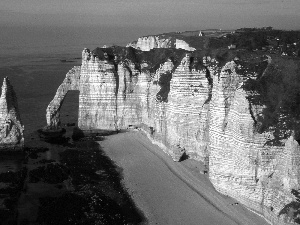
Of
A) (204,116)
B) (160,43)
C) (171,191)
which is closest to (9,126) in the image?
(171,191)

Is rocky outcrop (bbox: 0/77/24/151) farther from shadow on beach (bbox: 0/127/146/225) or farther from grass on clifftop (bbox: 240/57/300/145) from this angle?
grass on clifftop (bbox: 240/57/300/145)

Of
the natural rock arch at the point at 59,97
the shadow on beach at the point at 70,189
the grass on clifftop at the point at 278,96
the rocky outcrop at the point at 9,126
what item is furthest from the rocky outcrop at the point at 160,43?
the grass on clifftop at the point at 278,96

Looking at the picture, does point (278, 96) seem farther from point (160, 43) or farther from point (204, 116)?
point (160, 43)

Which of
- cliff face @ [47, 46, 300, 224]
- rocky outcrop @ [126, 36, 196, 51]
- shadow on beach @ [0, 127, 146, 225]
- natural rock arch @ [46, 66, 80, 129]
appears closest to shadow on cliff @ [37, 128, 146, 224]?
shadow on beach @ [0, 127, 146, 225]

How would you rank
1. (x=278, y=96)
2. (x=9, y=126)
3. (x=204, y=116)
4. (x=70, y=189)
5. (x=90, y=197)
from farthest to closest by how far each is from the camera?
(x=9, y=126)
(x=204, y=116)
(x=70, y=189)
(x=90, y=197)
(x=278, y=96)

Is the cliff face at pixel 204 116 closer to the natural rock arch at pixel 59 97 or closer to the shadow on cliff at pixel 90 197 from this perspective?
the natural rock arch at pixel 59 97

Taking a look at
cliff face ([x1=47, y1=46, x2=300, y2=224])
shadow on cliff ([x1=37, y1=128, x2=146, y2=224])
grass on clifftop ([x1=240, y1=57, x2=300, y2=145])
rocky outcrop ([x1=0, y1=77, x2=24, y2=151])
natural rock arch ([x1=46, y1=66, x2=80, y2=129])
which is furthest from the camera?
natural rock arch ([x1=46, y1=66, x2=80, y2=129])

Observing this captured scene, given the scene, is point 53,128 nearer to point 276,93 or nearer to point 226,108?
point 226,108
